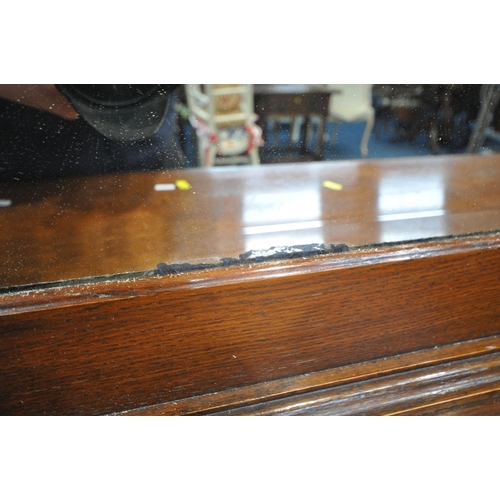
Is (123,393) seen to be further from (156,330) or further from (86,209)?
(86,209)

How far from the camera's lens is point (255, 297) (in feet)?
1.74

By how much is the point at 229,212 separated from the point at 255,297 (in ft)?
0.49

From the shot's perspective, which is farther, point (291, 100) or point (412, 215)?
point (412, 215)

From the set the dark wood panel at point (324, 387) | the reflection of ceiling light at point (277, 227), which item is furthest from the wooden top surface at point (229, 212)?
the dark wood panel at point (324, 387)

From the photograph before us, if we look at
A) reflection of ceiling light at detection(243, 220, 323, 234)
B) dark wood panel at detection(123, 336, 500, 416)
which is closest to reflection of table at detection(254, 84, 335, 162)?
reflection of ceiling light at detection(243, 220, 323, 234)

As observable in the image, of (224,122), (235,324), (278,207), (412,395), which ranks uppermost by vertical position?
(224,122)

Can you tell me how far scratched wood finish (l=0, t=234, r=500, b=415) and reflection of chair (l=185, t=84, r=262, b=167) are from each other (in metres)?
0.14

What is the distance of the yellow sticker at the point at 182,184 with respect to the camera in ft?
1.83

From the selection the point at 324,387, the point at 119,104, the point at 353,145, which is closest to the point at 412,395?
the point at 324,387

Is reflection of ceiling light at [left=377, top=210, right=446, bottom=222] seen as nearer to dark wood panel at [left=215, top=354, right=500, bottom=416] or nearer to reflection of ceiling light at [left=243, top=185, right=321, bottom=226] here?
reflection of ceiling light at [left=243, top=185, right=321, bottom=226]

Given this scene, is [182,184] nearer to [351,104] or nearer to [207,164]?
[207,164]

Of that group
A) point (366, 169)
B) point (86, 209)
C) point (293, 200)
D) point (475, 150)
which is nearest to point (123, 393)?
point (86, 209)

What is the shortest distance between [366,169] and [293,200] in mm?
119

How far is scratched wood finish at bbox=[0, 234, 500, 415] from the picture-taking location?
1.60ft
